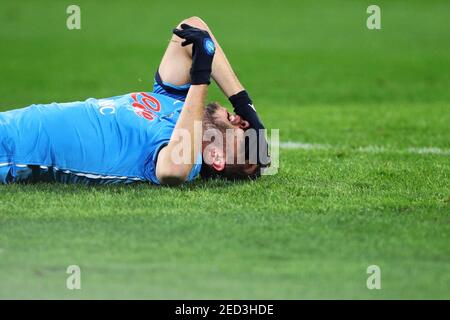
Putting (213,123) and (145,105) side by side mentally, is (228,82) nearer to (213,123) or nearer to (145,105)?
(213,123)

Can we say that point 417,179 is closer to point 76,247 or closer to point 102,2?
point 76,247

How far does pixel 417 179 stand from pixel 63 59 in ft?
33.9

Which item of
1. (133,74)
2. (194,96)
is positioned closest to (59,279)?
(194,96)

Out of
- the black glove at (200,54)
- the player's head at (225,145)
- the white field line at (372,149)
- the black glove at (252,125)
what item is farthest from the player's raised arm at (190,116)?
the white field line at (372,149)

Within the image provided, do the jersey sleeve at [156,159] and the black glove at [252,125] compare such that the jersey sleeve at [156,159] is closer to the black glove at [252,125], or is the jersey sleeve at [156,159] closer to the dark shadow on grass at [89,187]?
the dark shadow on grass at [89,187]

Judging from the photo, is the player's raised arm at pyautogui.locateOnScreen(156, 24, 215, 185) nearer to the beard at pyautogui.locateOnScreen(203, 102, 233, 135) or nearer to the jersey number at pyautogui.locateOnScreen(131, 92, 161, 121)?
the beard at pyautogui.locateOnScreen(203, 102, 233, 135)

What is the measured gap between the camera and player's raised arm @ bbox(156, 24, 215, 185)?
261 inches

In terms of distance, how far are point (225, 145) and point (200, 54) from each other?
679 millimetres

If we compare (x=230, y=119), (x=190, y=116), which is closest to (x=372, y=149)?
(x=230, y=119)

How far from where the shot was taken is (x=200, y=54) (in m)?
6.88

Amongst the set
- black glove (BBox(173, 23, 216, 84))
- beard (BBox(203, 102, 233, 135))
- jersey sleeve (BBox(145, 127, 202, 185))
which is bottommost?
jersey sleeve (BBox(145, 127, 202, 185))

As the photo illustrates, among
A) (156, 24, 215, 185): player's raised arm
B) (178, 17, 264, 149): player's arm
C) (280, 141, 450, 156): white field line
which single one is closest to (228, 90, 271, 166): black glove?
(178, 17, 264, 149): player's arm

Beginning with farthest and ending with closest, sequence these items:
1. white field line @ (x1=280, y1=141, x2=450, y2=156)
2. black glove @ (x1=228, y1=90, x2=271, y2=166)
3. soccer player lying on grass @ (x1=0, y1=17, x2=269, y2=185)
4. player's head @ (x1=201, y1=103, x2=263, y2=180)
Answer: white field line @ (x1=280, y1=141, x2=450, y2=156) → black glove @ (x1=228, y1=90, x2=271, y2=166) → player's head @ (x1=201, y1=103, x2=263, y2=180) → soccer player lying on grass @ (x1=0, y1=17, x2=269, y2=185)

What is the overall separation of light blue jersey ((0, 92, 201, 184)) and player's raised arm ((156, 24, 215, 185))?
0.16m
